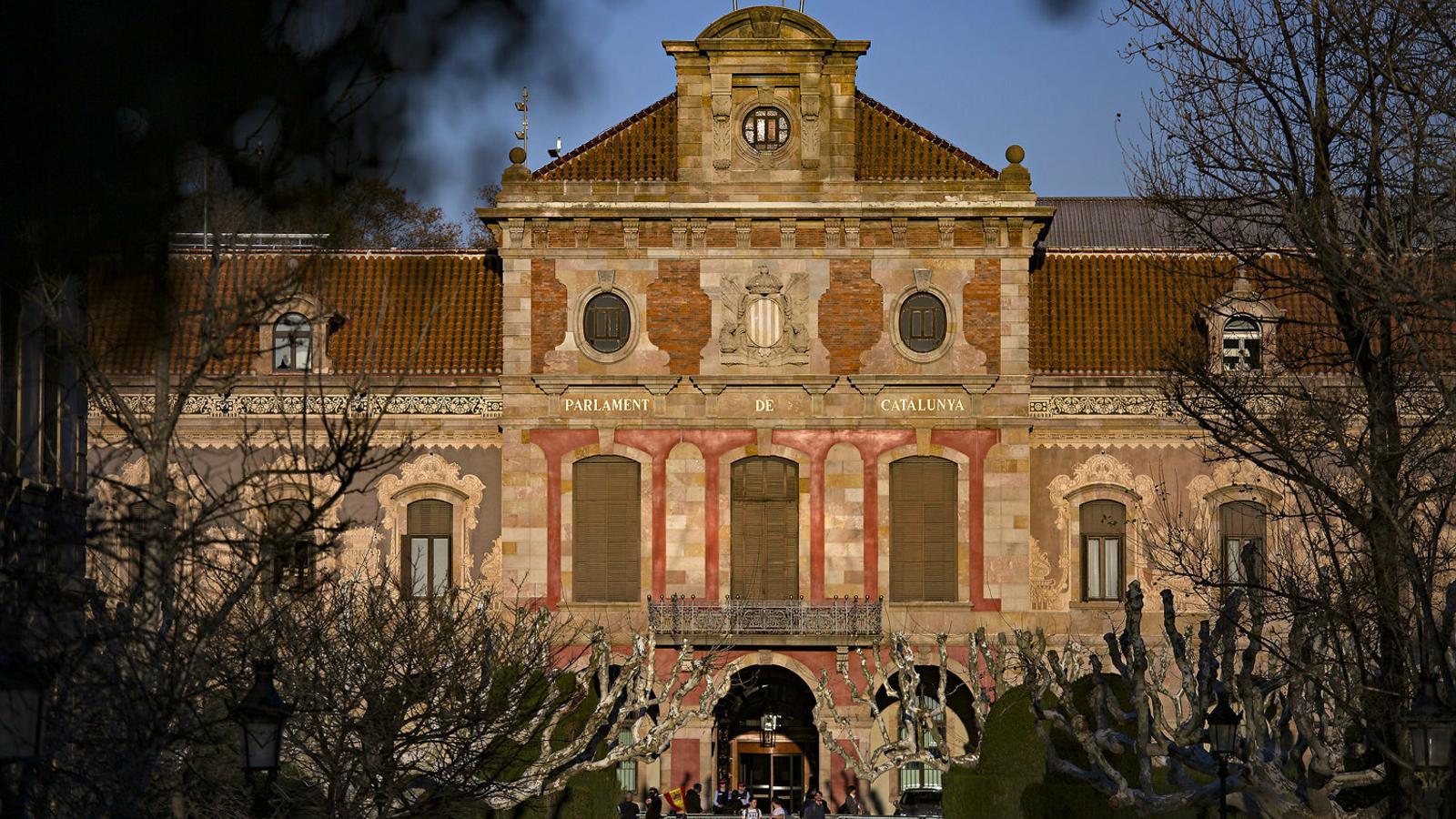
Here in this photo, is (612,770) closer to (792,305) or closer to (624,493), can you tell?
(624,493)

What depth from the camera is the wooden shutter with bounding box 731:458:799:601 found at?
47.4 m

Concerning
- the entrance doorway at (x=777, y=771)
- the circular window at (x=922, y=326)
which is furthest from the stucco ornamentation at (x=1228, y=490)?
the entrance doorway at (x=777, y=771)

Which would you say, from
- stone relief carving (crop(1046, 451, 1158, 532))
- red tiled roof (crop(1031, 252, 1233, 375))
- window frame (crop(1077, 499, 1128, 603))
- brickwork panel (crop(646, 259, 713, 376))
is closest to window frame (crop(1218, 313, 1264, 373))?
red tiled roof (crop(1031, 252, 1233, 375))

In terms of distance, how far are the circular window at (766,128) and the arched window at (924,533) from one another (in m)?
8.30

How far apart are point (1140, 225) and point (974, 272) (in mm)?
26543

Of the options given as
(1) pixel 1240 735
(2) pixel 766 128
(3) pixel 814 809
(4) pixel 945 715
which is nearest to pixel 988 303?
(2) pixel 766 128

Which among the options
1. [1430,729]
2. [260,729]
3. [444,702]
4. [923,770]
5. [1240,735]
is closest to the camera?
[260,729]

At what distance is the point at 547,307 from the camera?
47719 millimetres

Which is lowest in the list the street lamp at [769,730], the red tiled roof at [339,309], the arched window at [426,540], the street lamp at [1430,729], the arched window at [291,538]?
the street lamp at [769,730]

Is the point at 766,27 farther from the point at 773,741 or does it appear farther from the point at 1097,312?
the point at 773,741

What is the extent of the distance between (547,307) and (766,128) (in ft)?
21.8

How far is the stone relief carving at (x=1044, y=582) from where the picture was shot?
47406mm

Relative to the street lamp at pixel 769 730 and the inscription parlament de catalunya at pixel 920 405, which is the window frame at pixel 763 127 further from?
the street lamp at pixel 769 730

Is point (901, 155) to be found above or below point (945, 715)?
above
